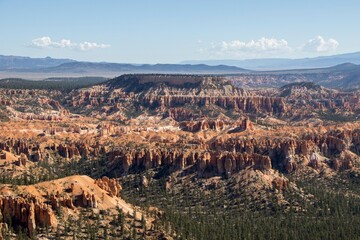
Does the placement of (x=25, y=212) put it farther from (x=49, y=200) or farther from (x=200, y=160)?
(x=200, y=160)

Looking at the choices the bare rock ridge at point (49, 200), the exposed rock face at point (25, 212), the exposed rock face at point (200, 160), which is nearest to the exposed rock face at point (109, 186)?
the bare rock ridge at point (49, 200)

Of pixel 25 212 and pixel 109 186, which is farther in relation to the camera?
pixel 109 186

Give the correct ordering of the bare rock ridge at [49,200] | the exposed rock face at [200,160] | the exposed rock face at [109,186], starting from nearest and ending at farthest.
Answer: the bare rock ridge at [49,200] → the exposed rock face at [109,186] → the exposed rock face at [200,160]

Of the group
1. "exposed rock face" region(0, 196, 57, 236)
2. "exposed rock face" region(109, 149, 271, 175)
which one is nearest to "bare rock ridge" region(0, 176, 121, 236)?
"exposed rock face" region(0, 196, 57, 236)

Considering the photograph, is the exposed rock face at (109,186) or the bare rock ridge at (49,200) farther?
the exposed rock face at (109,186)

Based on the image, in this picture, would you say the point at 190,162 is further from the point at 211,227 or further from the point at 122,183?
the point at 211,227

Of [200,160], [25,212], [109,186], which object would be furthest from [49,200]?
[200,160]

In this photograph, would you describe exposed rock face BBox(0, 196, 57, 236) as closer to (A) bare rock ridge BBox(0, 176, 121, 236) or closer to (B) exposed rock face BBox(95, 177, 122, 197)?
(A) bare rock ridge BBox(0, 176, 121, 236)

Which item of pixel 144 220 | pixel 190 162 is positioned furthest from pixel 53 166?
pixel 144 220

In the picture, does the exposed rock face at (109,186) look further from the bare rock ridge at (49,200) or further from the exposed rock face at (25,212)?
the exposed rock face at (25,212)
